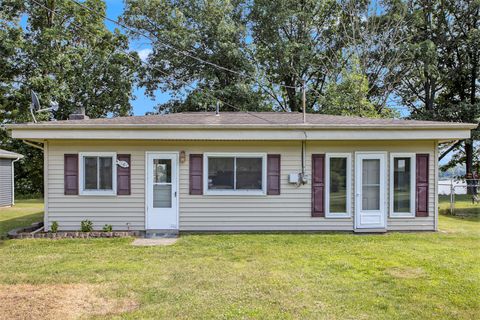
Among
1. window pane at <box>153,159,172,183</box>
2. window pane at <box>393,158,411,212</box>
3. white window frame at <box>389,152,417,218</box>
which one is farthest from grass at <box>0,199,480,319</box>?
window pane at <box>153,159,172,183</box>

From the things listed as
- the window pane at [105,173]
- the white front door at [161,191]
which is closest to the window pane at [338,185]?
the white front door at [161,191]

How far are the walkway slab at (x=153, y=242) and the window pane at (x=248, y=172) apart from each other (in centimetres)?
196

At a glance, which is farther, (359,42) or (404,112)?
(404,112)

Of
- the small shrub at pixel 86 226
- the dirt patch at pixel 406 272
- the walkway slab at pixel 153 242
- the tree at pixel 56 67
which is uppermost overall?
the tree at pixel 56 67

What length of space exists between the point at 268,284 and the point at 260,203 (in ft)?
12.1

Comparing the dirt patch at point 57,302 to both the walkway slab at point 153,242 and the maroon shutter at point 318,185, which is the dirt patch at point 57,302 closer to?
the walkway slab at point 153,242

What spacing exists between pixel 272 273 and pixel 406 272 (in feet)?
6.40

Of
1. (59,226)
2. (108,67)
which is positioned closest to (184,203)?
(59,226)

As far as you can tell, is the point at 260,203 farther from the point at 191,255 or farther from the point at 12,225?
the point at 12,225

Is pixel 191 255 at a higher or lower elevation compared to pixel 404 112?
lower

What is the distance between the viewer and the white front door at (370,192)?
333 inches

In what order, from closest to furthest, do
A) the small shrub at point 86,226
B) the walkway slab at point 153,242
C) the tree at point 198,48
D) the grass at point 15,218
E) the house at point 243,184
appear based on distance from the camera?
the walkway slab at point 153,242, the small shrub at point 86,226, the house at point 243,184, the grass at point 15,218, the tree at point 198,48

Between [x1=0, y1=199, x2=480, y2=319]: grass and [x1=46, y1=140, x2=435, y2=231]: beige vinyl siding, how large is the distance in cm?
53

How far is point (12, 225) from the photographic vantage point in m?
9.62
